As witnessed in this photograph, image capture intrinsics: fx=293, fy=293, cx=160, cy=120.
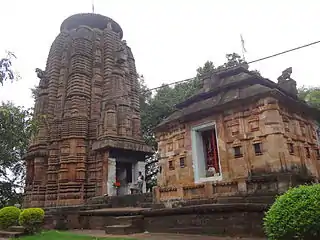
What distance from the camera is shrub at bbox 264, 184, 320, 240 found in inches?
195

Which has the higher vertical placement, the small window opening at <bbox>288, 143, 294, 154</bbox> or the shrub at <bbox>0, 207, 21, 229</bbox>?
the small window opening at <bbox>288, 143, 294, 154</bbox>

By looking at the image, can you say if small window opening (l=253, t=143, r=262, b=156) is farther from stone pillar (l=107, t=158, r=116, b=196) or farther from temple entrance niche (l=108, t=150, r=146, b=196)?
temple entrance niche (l=108, t=150, r=146, b=196)

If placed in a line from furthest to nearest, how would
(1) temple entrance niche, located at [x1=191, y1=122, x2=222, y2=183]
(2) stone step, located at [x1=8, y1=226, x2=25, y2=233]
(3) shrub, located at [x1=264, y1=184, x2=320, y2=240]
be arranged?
(2) stone step, located at [x1=8, y1=226, x2=25, y2=233] < (1) temple entrance niche, located at [x1=191, y1=122, x2=222, y2=183] < (3) shrub, located at [x1=264, y1=184, x2=320, y2=240]

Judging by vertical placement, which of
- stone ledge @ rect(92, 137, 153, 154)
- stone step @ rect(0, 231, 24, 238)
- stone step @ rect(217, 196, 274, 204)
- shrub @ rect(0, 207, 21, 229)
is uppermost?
stone ledge @ rect(92, 137, 153, 154)

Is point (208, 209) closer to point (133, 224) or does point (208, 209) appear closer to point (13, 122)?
point (133, 224)

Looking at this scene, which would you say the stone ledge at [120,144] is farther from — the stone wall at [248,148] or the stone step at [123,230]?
the stone step at [123,230]

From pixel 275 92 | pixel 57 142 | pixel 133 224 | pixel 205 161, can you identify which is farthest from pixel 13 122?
pixel 57 142

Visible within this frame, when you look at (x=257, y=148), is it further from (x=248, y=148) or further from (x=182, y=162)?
(x=182, y=162)

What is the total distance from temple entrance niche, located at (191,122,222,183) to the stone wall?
19 cm

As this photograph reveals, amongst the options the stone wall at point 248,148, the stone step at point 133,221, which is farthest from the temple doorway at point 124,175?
the stone step at point 133,221

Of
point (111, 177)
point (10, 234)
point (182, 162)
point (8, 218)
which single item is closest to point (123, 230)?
point (182, 162)

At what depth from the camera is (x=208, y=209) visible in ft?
28.3

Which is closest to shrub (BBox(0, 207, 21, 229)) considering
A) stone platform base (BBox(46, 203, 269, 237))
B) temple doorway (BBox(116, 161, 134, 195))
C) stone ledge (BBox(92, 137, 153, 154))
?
stone platform base (BBox(46, 203, 269, 237))

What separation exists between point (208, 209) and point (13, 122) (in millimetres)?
5958
